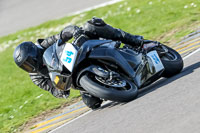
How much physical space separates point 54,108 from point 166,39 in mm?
3586

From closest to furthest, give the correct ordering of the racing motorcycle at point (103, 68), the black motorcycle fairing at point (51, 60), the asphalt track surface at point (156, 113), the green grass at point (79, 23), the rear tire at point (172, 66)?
1. the asphalt track surface at point (156, 113)
2. the racing motorcycle at point (103, 68)
3. the black motorcycle fairing at point (51, 60)
4. the rear tire at point (172, 66)
5. the green grass at point (79, 23)

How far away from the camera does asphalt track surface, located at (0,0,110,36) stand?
55.9 feet

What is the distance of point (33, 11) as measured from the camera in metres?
18.3

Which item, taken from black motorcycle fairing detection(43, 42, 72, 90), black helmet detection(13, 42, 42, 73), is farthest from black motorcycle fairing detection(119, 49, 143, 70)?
black helmet detection(13, 42, 42, 73)

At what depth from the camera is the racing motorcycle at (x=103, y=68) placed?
19.2 ft

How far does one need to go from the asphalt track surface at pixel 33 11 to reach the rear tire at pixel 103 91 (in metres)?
10.7

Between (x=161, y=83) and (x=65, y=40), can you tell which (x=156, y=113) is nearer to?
(x=161, y=83)

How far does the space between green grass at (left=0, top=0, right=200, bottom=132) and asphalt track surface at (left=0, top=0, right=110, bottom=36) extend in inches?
35.3

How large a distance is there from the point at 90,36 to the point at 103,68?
58cm

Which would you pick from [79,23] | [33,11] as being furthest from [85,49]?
[33,11]

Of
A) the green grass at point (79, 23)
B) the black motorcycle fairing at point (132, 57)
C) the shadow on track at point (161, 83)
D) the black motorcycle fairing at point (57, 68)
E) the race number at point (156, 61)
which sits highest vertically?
the black motorcycle fairing at point (57, 68)

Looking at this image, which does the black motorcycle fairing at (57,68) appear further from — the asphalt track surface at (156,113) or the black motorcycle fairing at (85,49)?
the asphalt track surface at (156,113)

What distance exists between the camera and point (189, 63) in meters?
7.42

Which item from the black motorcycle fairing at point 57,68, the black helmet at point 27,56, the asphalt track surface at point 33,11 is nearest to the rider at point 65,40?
the black helmet at point 27,56
